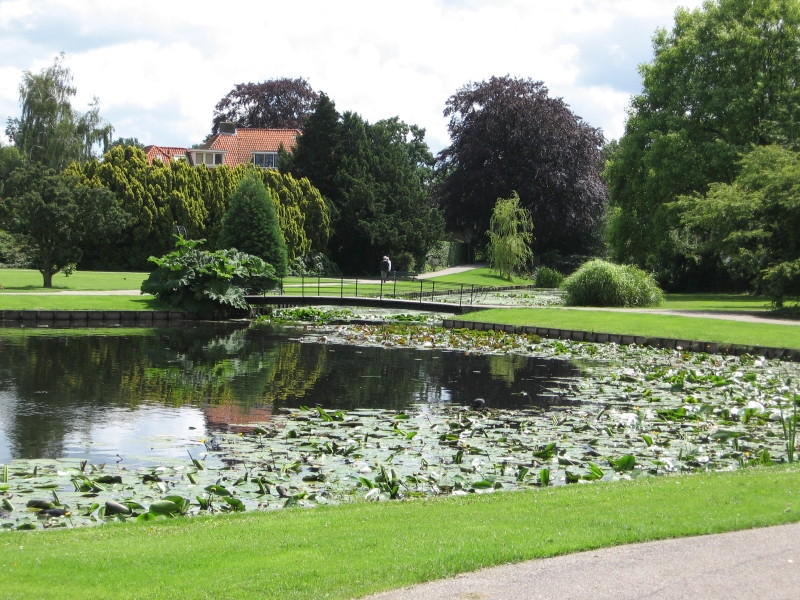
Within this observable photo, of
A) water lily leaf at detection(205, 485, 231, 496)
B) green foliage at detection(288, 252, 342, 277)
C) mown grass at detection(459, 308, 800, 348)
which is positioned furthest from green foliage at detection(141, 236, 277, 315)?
water lily leaf at detection(205, 485, 231, 496)

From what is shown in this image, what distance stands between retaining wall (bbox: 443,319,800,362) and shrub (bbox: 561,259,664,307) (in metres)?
6.95

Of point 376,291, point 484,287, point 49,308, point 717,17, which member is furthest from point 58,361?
point 717,17

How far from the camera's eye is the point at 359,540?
5836 millimetres

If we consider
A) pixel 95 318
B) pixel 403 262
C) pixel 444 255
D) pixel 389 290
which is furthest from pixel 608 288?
pixel 444 255

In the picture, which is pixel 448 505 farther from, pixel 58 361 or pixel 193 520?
pixel 58 361

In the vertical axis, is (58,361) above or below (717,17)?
below

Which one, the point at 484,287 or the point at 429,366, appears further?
the point at 484,287

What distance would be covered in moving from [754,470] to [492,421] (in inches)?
160

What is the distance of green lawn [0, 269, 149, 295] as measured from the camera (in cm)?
3231

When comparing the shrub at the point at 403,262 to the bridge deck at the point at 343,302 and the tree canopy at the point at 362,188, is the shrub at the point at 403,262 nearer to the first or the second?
the tree canopy at the point at 362,188

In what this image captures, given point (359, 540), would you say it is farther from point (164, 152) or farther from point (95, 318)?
point (164, 152)

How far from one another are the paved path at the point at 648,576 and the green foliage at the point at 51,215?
29.4 metres

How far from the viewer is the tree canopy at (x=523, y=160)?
5691 cm

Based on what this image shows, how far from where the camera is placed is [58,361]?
17578mm
